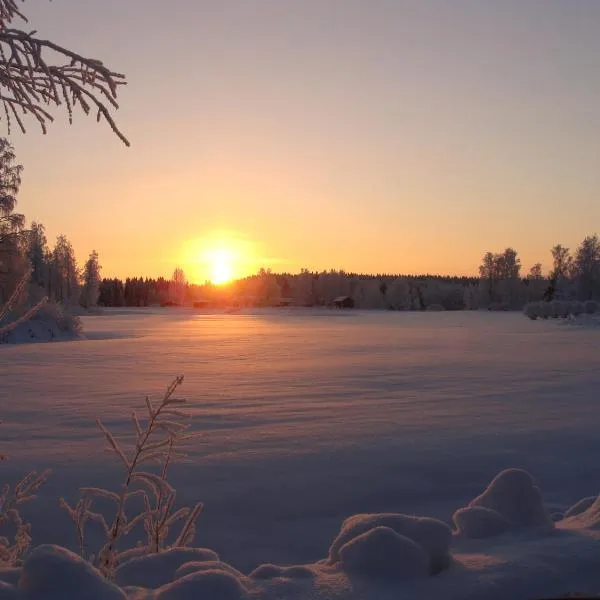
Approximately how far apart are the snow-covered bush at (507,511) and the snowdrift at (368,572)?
130mm

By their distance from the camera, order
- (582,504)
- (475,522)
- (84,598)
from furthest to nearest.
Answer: (582,504), (475,522), (84,598)

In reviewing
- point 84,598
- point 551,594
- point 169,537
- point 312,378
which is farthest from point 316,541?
point 312,378

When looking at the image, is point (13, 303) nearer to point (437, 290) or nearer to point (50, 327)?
point (50, 327)

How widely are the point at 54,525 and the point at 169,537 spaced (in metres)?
0.81

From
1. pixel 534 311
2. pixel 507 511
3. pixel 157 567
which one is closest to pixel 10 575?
pixel 157 567

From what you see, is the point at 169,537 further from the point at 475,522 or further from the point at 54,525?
the point at 475,522

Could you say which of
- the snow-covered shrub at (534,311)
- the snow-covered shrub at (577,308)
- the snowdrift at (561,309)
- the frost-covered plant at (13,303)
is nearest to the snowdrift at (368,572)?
the frost-covered plant at (13,303)

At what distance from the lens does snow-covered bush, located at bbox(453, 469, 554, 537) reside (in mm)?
2850

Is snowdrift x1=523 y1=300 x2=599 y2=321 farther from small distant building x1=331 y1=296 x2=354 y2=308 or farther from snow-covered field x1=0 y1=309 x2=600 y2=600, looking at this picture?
small distant building x1=331 y1=296 x2=354 y2=308

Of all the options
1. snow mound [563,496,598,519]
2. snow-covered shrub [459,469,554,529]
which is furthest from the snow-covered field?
snow mound [563,496,598,519]

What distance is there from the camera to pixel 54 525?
3764mm

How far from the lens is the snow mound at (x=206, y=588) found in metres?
1.89

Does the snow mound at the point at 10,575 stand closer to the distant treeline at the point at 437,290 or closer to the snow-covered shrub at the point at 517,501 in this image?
the snow-covered shrub at the point at 517,501

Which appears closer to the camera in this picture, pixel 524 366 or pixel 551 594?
pixel 551 594
